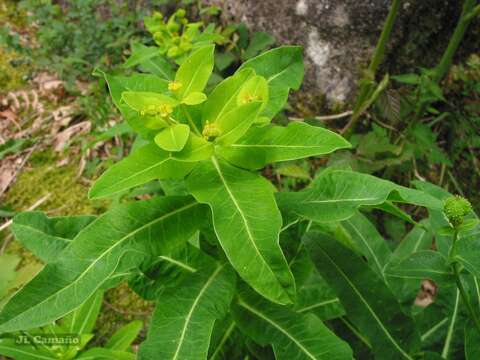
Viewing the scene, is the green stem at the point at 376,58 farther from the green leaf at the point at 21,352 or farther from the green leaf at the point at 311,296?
the green leaf at the point at 21,352

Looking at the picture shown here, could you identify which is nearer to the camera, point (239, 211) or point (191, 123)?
point (239, 211)

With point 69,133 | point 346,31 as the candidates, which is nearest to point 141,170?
point 346,31

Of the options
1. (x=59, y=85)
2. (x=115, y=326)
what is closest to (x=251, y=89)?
(x=115, y=326)

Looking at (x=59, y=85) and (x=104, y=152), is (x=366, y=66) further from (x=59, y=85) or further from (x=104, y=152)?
(x=59, y=85)

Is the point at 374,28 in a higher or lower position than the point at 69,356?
higher

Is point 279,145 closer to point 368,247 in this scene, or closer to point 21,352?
point 368,247
